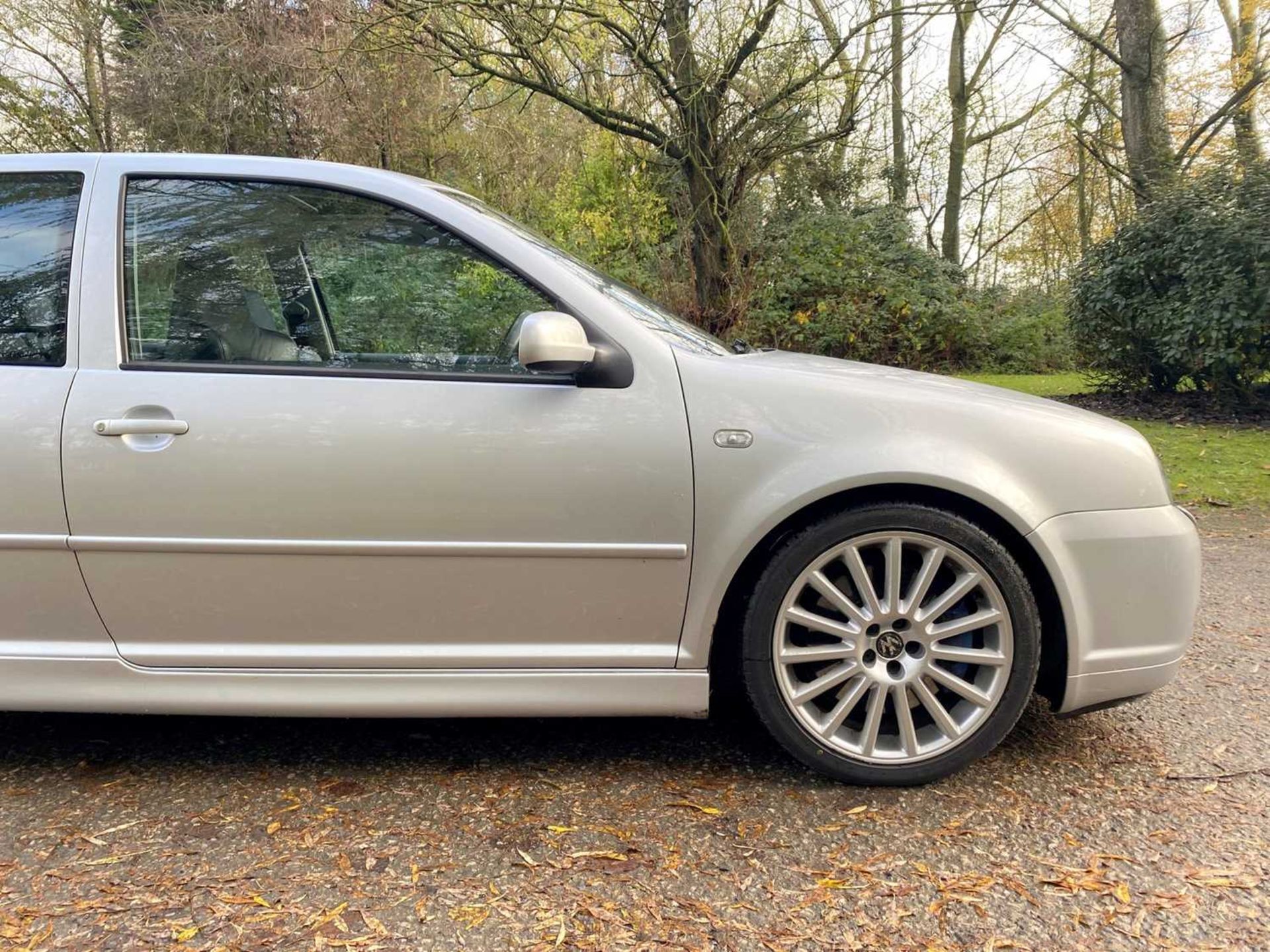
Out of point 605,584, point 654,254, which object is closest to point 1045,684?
point 605,584

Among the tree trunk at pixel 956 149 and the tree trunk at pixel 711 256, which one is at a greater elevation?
the tree trunk at pixel 956 149

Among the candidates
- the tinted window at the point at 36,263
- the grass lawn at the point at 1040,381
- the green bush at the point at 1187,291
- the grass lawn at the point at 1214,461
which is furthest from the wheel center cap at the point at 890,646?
the grass lawn at the point at 1040,381

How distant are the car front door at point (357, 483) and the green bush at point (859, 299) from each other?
33.2ft

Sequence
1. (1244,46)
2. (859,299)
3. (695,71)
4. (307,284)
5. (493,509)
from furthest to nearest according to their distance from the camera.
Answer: (1244,46) < (859,299) < (695,71) < (307,284) < (493,509)

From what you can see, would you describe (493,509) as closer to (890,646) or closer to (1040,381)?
(890,646)

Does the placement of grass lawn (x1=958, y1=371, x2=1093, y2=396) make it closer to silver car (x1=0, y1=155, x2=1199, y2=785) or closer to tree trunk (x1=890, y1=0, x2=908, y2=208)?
tree trunk (x1=890, y1=0, x2=908, y2=208)

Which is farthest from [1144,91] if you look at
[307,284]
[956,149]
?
[307,284]

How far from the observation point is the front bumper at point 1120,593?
2213 mm

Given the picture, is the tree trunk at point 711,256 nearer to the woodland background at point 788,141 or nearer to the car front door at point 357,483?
the woodland background at point 788,141

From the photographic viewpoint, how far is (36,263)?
230 cm

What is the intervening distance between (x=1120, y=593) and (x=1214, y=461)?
563cm

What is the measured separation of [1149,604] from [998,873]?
2.83ft

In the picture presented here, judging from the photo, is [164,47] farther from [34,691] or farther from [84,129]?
[34,691]

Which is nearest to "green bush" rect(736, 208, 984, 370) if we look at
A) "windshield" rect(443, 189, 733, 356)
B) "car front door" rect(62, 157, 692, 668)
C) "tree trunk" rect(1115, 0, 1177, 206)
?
"tree trunk" rect(1115, 0, 1177, 206)
